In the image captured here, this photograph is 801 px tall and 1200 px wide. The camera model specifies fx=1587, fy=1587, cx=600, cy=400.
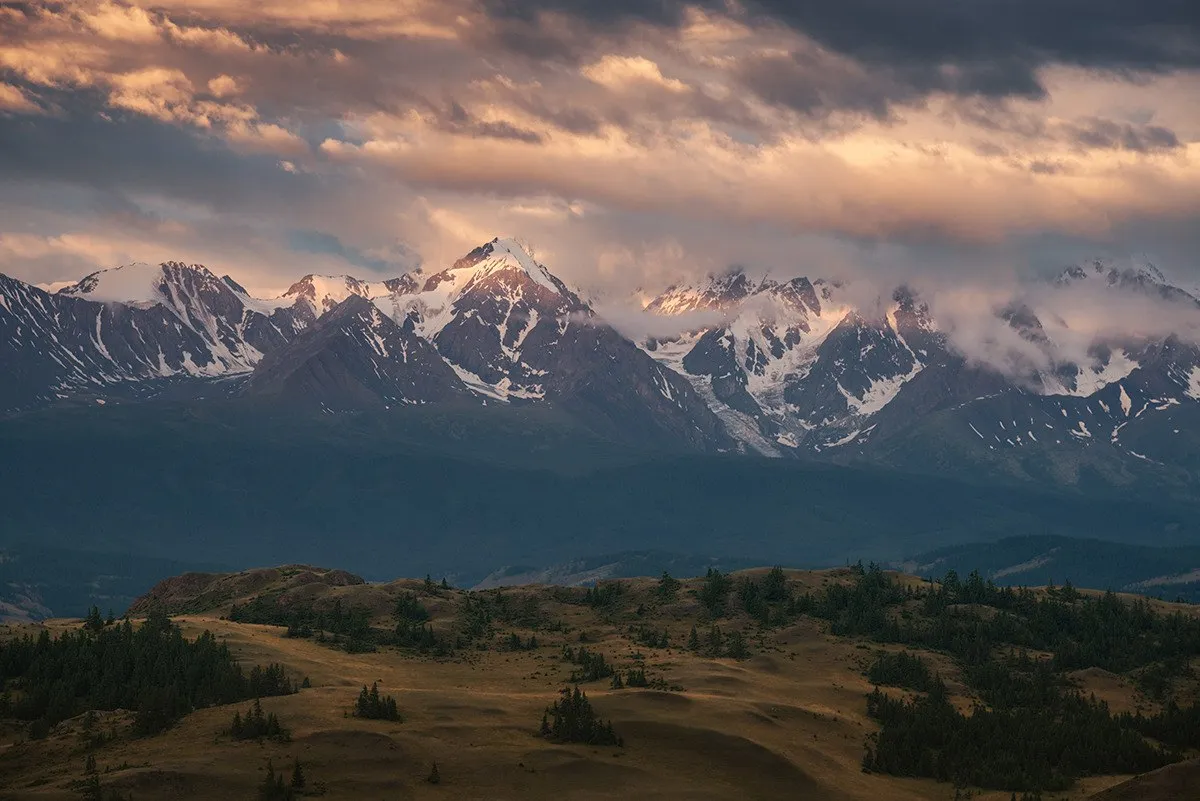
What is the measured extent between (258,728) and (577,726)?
111 feet

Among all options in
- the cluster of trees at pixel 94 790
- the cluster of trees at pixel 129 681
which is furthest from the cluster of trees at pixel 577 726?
the cluster of trees at pixel 94 790

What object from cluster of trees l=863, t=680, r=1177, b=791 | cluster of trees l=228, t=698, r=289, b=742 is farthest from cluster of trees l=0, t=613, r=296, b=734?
cluster of trees l=863, t=680, r=1177, b=791

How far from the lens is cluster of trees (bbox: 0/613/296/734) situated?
174750 mm

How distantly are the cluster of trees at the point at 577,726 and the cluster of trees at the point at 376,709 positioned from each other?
53.6 ft

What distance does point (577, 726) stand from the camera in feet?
564

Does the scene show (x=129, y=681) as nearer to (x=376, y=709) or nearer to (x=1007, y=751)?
(x=376, y=709)

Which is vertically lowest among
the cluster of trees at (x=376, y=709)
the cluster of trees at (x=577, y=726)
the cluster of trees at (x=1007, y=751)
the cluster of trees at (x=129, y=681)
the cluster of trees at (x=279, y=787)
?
the cluster of trees at (x=1007, y=751)

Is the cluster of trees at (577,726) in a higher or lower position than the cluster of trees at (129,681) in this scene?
lower

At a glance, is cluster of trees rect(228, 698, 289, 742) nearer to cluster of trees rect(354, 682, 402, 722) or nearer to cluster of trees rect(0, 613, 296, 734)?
cluster of trees rect(0, 613, 296, 734)

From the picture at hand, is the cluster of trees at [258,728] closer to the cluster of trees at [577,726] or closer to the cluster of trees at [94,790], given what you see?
the cluster of trees at [94,790]

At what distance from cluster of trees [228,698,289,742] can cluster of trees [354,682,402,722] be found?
10.5 metres

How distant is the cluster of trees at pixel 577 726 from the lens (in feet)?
561

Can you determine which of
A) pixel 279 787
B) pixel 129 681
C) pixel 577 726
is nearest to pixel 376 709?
pixel 577 726

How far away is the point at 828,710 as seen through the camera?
199m
